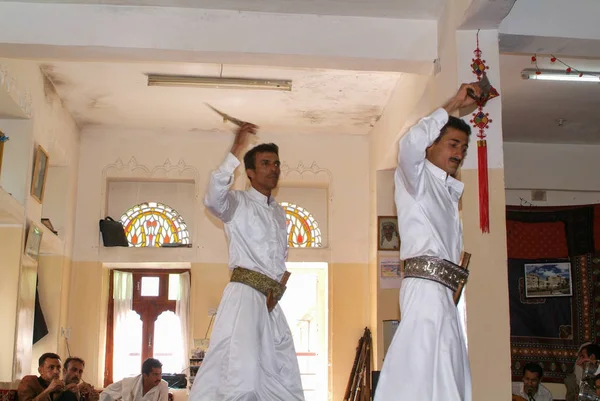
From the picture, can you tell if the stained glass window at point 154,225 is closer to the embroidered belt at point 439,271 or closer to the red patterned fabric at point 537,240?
the red patterned fabric at point 537,240

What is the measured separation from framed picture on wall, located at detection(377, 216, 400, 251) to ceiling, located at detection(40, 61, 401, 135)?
122 centimetres

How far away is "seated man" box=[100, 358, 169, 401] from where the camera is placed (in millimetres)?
7395

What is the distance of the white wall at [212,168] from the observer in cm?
962

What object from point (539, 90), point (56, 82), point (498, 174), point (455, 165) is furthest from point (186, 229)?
point (455, 165)

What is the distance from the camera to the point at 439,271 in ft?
10.3

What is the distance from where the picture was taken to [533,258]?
30.2 feet

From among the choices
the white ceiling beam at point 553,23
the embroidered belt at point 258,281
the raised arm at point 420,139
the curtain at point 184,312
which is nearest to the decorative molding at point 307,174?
the curtain at point 184,312

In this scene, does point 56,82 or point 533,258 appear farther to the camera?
point 533,258

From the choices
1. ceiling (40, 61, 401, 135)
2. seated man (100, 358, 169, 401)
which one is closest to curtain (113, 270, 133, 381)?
ceiling (40, 61, 401, 135)

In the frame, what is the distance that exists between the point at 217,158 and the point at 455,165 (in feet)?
22.3

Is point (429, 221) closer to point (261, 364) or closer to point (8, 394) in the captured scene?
point (261, 364)

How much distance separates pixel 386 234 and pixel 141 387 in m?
3.39

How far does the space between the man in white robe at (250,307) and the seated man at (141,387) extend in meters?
3.61

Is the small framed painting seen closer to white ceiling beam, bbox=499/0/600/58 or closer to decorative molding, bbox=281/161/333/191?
decorative molding, bbox=281/161/333/191
